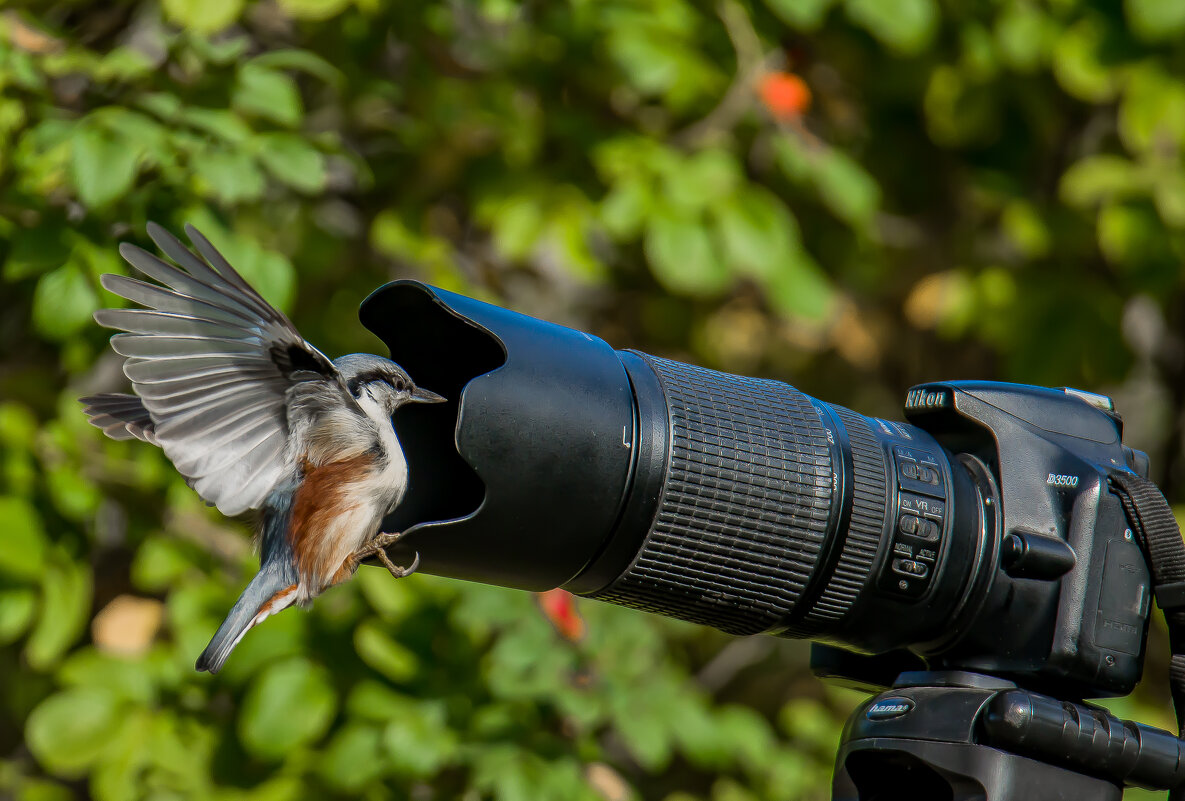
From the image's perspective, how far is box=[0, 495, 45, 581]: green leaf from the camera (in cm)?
154

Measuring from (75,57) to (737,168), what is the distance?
43.8 inches

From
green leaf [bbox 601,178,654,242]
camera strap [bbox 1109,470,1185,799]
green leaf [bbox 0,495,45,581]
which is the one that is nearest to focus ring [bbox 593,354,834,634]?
camera strap [bbox 1109,470,1185,799]

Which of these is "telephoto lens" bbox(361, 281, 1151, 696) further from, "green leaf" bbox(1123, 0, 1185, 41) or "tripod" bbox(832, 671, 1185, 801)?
"green leaf" bbox(1123, 0, 1185, 41)

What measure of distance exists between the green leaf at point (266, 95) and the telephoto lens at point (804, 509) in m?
0.59

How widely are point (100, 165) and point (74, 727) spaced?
0.85 meters

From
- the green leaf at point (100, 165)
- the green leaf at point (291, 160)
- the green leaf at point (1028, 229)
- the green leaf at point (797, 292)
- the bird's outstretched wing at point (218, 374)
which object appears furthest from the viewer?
the green leaf at point (1028, 229)

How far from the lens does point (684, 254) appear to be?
72.9 inches

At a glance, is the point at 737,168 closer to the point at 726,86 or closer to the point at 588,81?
the point at 726,86

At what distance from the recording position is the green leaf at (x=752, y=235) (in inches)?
73.6

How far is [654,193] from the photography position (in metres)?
1.94

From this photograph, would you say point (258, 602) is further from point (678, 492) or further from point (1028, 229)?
point (1028, 229)

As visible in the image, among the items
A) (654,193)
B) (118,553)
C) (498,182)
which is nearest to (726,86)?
(654,193)

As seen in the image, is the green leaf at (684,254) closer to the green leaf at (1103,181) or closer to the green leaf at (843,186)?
the green leaf at (843,186)

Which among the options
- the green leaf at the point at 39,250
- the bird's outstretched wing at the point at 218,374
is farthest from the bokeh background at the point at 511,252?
the bird's outstretched wing at the point at 218,374
